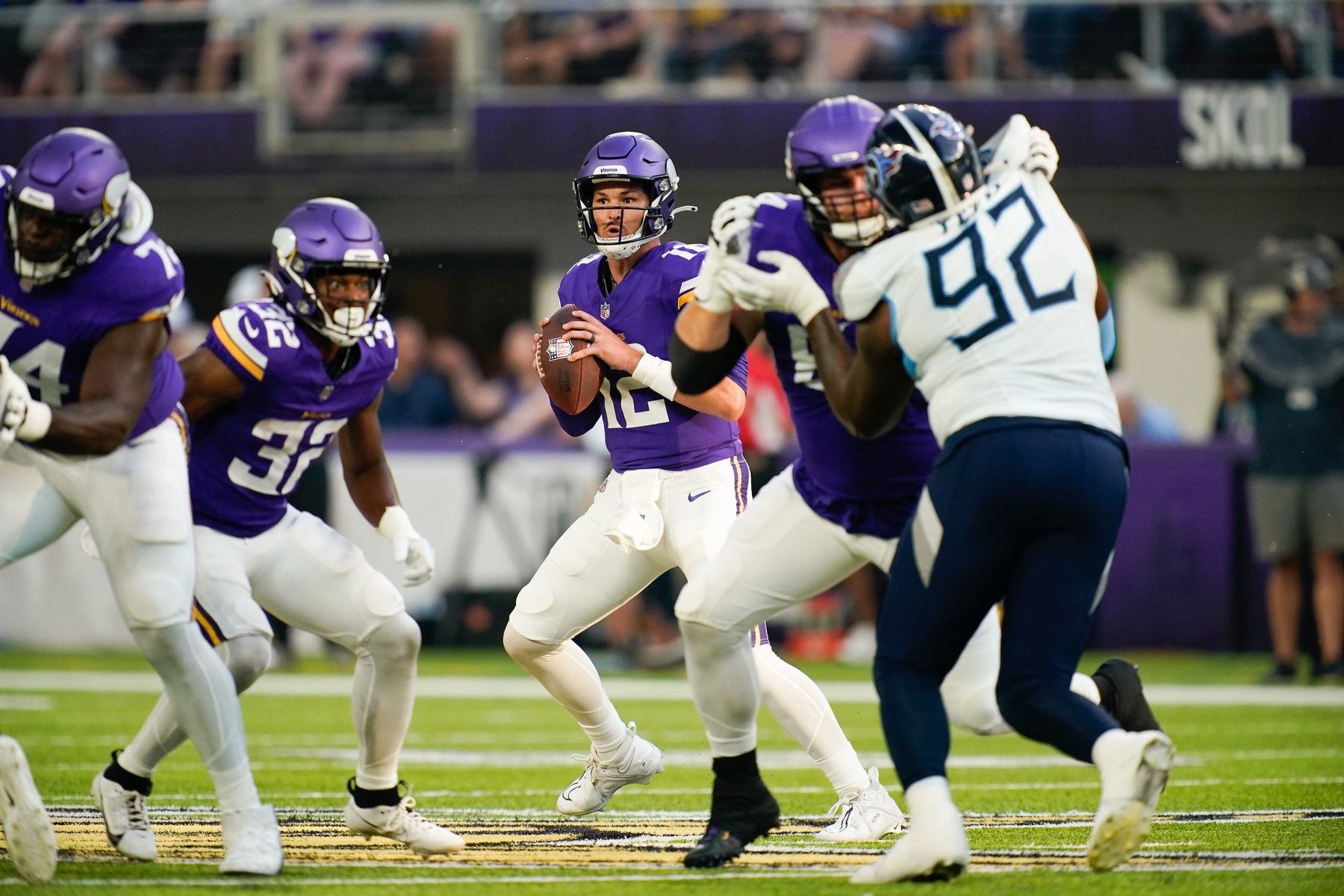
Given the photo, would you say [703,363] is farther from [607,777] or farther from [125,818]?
[125,818]

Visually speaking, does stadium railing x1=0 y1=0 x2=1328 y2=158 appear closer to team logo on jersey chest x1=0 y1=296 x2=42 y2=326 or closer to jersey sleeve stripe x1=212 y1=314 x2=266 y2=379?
jersey sleeve stripe x1=212 y1=314 x2=266 y2=379

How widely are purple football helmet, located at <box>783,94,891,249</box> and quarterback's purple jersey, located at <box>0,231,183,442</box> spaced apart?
1.54m

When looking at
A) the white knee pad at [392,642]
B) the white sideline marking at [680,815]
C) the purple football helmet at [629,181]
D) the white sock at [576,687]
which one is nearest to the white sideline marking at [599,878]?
the white knee pad at [392,642]

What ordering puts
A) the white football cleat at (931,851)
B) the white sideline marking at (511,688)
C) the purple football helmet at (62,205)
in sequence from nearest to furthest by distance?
the white football cleat at (931,851) → the purple football helmet at (62,205) → the white sideline marking at (511,688)

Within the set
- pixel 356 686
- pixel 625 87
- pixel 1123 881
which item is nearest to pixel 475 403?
pixel 625 87

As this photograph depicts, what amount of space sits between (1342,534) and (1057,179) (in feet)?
16.6

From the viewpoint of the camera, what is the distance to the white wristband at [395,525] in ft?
16.3

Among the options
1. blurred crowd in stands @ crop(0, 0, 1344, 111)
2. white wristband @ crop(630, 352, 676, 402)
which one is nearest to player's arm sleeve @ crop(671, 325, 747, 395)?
white wristband @ crop(630, 352, 676, 402)

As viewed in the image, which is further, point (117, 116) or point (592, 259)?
point (117, 116)

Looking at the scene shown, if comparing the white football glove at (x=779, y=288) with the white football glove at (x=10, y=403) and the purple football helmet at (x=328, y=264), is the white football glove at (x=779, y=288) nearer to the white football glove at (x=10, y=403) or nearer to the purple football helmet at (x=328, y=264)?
the purple football helmet at (x=328, y=264)

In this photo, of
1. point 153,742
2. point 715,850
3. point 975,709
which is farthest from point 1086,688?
point 153,742

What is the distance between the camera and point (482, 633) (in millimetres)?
11383

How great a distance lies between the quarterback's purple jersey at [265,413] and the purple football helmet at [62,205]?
0.52 m

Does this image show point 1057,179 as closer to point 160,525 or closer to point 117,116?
point 117,116
